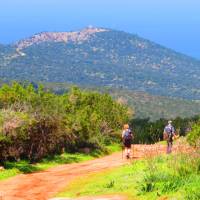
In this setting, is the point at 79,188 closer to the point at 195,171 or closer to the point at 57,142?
the point at 195,171

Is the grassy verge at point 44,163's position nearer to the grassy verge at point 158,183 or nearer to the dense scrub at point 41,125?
the dense scrub at point 41,125

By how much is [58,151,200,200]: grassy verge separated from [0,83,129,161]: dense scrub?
11.1 metres

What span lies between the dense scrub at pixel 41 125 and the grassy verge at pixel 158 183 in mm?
11079

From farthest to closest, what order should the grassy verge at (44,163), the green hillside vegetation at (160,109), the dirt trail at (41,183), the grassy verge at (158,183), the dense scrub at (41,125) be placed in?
1. the green hillside vegetation at (160,109)
2. the dense scrub at (41,125)
3. the grassy verge at (44,163)
4. the dirt trail at (41,183)
5. the grassy verge at (158,183)

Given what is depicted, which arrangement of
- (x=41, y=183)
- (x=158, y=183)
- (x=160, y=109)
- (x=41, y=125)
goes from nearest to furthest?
1. (x=158, y=183)
2. (x=41, y=183)
3. (x=41, y=125)
4. (x=160, y=109)

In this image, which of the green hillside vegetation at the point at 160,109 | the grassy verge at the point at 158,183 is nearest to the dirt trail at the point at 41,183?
the grassy verge at the point at 158,183

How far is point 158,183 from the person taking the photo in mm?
18234

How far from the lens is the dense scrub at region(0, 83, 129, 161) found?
34.7 m

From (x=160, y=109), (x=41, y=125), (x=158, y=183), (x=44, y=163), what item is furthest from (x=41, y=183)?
(x=160, y=109)

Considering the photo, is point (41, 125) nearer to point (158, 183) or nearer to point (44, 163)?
point (44, 163)

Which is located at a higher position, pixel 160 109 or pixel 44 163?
pixel 160 109

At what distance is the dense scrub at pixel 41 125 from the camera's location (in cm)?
3466

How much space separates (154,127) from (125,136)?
33.8 metres

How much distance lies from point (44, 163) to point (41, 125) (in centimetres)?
273
